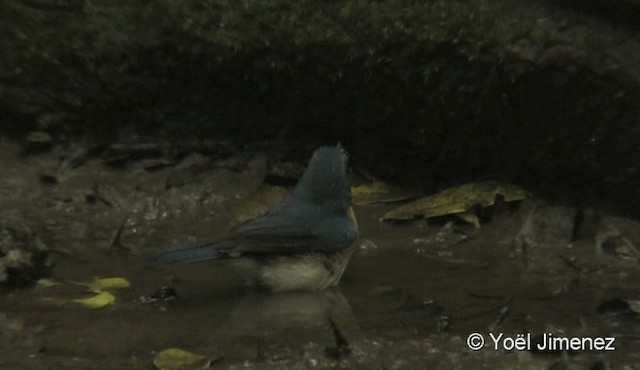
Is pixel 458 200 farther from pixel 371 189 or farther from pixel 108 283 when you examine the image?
pixel 108 283

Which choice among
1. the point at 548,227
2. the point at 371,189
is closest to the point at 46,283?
the point at 371,189

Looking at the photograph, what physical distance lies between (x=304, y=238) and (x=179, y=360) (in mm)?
1040

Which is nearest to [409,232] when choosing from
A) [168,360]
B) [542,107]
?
[542,107]

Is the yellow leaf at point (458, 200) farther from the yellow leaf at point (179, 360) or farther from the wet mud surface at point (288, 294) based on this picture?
the yellow leaf at point (179, 360)

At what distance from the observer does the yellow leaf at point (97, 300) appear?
16.0ft

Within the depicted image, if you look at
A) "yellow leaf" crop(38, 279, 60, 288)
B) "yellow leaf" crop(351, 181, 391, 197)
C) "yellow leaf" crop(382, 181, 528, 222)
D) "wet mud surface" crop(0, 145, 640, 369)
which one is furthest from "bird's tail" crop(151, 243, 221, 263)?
"yellow leaf" crop(351, 181, 391, 197)

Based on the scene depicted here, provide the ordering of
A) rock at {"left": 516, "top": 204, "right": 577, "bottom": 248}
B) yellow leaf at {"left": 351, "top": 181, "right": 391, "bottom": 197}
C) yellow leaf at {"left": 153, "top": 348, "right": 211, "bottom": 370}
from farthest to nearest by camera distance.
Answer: yellow leaf at {"left": 351, "top": 181, "right": 391, "bottom": 197} < rock at {"left": 516, "top": 204, "right": 577, "bottom": 248} < yellow leaf at {"left": 153, "top": 348, "right": 211, "bottom": 370}

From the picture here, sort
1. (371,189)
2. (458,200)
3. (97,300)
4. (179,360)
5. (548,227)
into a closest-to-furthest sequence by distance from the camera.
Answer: (179,360)
(97,300)
(548,227)
(458,200)
(371,189)

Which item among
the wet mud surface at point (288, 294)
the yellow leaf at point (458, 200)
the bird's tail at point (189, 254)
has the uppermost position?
the bird's tail at point (189, 254)

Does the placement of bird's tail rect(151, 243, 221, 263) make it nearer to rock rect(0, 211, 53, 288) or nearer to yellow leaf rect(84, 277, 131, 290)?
yellow leaf rect(84, 277, 131, 290)

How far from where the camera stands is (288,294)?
203 inches

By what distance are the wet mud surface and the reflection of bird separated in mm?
75

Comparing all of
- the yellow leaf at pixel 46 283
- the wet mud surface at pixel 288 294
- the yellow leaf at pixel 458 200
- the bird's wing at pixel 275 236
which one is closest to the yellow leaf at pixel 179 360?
the wet mud surface at pixel 288 294

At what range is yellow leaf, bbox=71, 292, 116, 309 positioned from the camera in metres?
4.89
